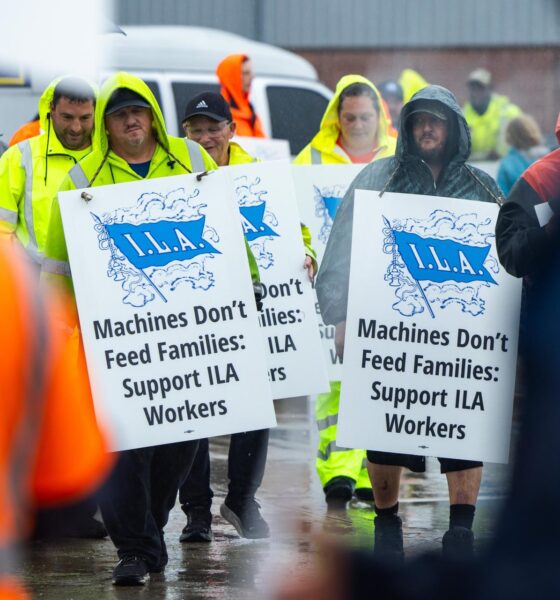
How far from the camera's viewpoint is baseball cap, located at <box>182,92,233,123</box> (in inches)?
271

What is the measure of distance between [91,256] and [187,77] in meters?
7.40

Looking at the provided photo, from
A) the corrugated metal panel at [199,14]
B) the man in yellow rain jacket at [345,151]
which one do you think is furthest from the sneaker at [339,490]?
the corrugated metal panel at [199,14]

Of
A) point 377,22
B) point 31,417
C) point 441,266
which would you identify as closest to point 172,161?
point 441,266

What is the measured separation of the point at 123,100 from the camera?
Answer: 573cm

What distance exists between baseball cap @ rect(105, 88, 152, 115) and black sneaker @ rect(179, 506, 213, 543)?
1.75 metres

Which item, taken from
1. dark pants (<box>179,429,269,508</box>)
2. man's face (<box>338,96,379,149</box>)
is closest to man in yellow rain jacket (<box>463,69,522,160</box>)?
man's face (<box>338,96,379,149</box>)

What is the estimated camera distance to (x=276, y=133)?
13297 millimetres

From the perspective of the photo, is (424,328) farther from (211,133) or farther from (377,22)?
(377,22)

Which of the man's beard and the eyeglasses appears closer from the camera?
the man's beard

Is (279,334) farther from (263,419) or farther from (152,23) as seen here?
(152,23)

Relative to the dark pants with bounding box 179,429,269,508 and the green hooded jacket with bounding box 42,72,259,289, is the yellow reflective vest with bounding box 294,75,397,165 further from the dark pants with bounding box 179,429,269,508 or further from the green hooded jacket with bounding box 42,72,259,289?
the green hooded jacket with bounding box 42,72,259,289

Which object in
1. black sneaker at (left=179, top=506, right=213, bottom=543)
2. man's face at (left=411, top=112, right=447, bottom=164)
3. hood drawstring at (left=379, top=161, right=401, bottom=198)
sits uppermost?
man's face at (left=411, top=112, right=447, bottom=164)

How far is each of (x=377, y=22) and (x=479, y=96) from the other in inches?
252

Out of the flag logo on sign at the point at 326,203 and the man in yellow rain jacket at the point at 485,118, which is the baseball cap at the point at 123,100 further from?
the man in yellow rain jacket at the point at 485,118
